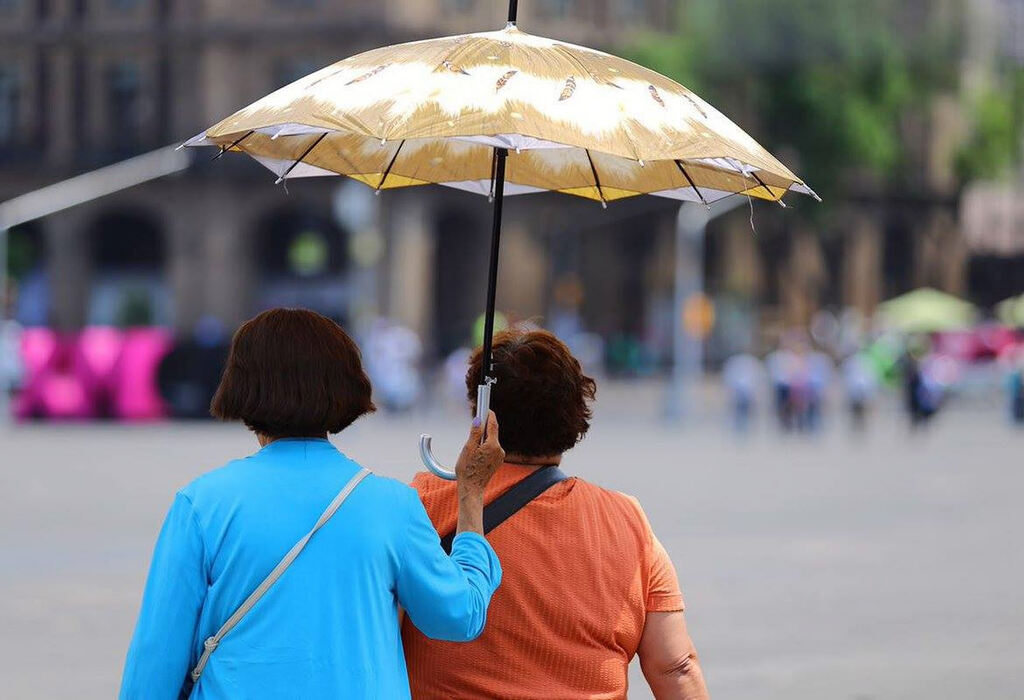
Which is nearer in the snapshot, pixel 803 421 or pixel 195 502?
pixel 195 502

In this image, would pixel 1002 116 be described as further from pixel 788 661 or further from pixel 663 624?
pixel 663 624

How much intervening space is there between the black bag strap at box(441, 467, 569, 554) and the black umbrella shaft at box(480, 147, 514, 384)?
223 millimetres

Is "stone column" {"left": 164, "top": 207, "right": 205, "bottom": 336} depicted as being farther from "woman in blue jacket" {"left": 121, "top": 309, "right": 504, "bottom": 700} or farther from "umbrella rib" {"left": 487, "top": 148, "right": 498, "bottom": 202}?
"woman in blue jacket" {"left": 121, "top": 309, "right": 504, "bottom": 700}

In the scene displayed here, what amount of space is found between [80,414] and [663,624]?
1150 inches

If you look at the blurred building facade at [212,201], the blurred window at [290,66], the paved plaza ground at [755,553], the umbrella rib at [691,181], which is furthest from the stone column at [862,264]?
the umbrella rib at [691,181]

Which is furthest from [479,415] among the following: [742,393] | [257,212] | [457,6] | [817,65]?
[457,6]

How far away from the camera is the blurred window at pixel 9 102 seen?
193 ft

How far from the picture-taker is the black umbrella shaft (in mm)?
3773

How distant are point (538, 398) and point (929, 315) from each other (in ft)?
172

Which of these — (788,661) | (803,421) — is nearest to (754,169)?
(788,661)

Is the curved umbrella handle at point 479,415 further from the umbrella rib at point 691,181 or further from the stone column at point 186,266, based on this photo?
the stone column at point 186,266

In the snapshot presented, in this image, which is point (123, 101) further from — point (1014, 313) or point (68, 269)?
point (1014, 313)

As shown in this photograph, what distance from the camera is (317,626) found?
3238 millimetres

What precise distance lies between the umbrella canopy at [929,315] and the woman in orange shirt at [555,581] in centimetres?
5121
